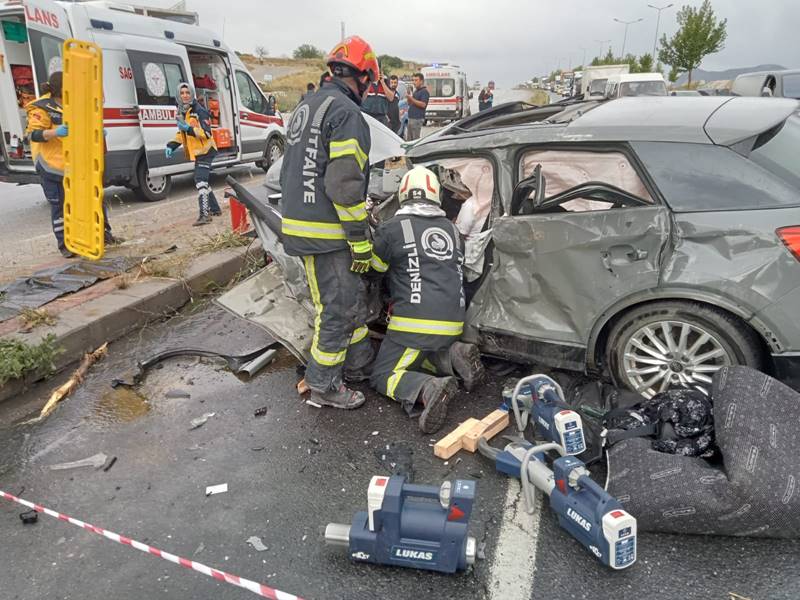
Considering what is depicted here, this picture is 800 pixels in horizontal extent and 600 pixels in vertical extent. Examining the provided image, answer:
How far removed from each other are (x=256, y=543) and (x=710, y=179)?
277 cm

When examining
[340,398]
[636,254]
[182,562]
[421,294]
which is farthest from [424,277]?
[182,562]

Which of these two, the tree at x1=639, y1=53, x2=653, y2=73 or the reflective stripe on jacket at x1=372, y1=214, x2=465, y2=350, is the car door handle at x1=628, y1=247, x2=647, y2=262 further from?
the tree at x1=639, y1=53, x2=653, y2=73

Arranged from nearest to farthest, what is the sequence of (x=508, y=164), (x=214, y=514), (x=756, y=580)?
(x=756, y=580) < (x=214, y=514) < (x=508, y=164)

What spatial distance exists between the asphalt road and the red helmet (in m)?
2.00

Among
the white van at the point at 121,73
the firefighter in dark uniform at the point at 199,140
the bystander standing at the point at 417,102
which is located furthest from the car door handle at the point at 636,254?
the bystander standing at the point at 417,102

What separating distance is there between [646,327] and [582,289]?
15.2 inches

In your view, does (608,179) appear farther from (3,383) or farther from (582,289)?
(3,383)

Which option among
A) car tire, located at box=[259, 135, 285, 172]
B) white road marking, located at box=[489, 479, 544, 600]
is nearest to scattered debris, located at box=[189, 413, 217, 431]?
white road marking, located at box=[489, 479, 544, 600]

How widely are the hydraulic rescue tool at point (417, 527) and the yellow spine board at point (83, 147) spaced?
4565 millimetres

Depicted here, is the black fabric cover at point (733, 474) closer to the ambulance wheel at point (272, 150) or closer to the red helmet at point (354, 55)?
the red helmet at point (354, 55)

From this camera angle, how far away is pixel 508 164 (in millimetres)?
3430

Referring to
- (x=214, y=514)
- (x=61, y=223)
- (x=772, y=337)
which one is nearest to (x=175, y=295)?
(x=61, y=223)

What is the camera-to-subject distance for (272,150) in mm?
11984

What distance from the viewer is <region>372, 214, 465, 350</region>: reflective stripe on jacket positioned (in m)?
3.46
